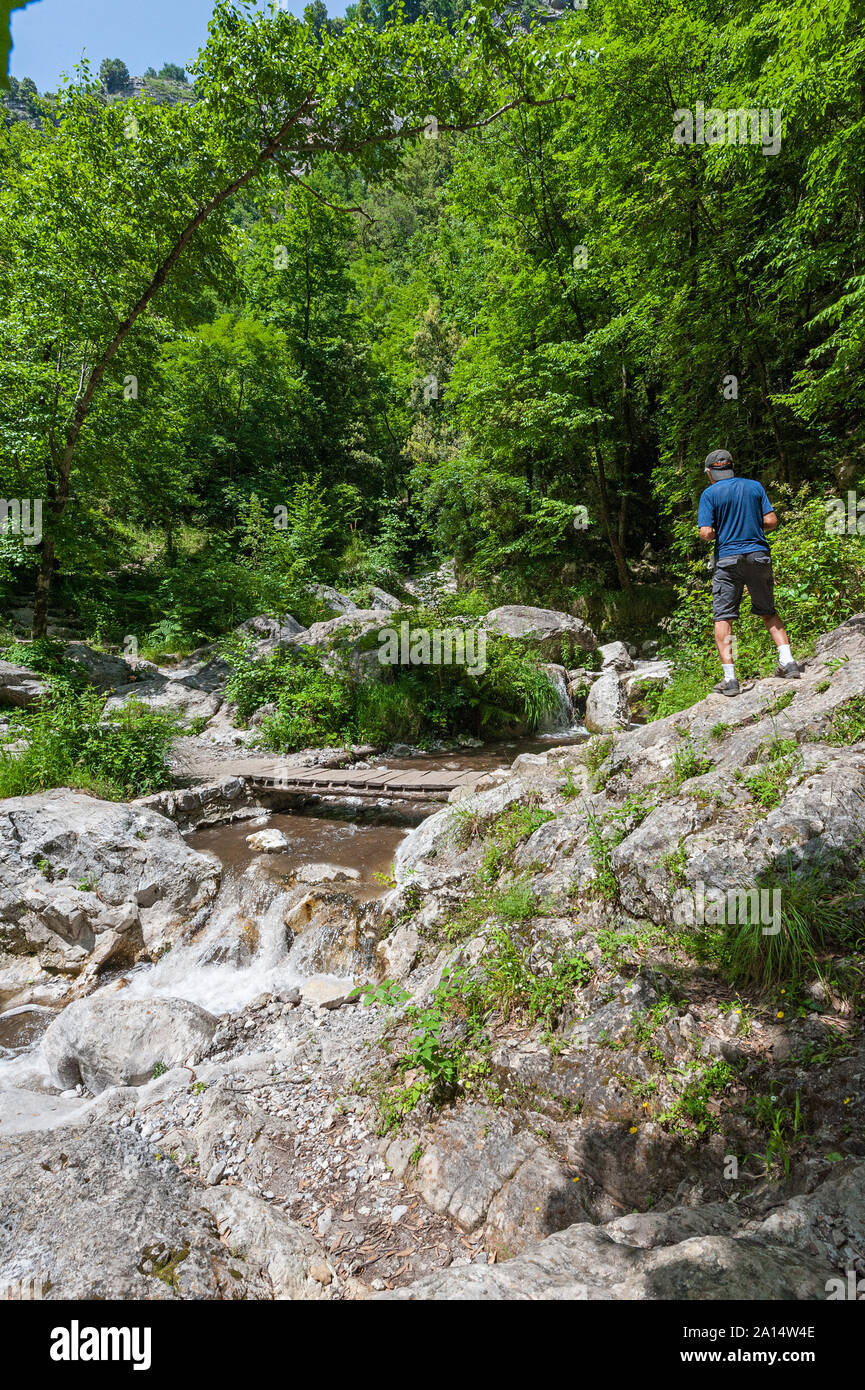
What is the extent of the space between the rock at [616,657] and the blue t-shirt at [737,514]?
25.0 ft

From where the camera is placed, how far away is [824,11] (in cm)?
612

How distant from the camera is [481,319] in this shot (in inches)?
643

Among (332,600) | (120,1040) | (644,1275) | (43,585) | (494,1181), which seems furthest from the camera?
(332,600)

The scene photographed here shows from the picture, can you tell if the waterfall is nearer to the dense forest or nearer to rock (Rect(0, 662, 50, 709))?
the dense forest

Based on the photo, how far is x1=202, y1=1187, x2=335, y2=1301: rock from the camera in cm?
261

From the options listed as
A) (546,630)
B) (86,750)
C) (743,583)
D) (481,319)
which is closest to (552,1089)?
(743,583)

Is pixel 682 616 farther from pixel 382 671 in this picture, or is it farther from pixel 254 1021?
pixel 254 1021

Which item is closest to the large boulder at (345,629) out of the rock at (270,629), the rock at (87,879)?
the rock at (270,629)

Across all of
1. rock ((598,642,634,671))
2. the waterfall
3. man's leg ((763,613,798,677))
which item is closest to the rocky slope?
man's leg ((763,613,798,677))

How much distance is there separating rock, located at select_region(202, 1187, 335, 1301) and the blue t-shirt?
559 cm

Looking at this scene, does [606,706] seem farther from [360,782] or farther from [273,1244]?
[273,1244]

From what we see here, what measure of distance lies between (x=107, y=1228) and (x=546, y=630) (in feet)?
41.3

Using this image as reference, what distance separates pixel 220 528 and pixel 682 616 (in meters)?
16.8

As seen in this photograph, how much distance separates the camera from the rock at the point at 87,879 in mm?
6160
